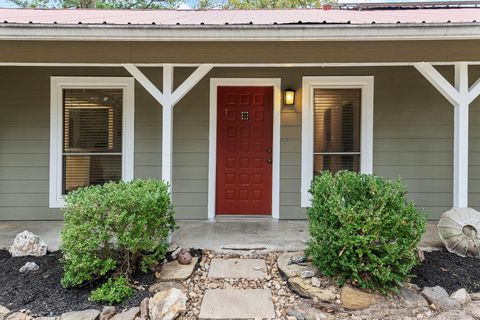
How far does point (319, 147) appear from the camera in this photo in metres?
4.79

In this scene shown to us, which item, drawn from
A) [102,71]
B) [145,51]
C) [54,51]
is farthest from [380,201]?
[102,71]

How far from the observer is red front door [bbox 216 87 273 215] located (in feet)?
15.9

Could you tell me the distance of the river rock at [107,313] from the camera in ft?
7.98

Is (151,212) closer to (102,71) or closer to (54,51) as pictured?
(54,51)

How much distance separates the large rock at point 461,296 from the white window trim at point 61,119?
396 cm

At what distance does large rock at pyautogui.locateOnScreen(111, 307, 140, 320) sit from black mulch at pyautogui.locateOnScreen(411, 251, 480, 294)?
89.6 inches

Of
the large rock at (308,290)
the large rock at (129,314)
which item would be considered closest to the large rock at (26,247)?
the large rock at (129,314)

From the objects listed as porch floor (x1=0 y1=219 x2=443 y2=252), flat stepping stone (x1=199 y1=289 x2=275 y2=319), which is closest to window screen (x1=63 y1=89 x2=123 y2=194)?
porch floor (x1=0 y1=219 x2=443 y2=252)

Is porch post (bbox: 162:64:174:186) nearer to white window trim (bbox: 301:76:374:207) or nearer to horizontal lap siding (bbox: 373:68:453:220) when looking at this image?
white window trim (bbox: 301:76:374:207)

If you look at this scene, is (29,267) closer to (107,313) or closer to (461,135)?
(107,313)

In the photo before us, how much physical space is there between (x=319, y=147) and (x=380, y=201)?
216 centimetres

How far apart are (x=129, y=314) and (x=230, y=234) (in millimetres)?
1742

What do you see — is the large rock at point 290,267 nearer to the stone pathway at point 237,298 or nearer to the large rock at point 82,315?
the stone pathway at point 237,298

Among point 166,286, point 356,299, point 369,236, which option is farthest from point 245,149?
point 356,299
